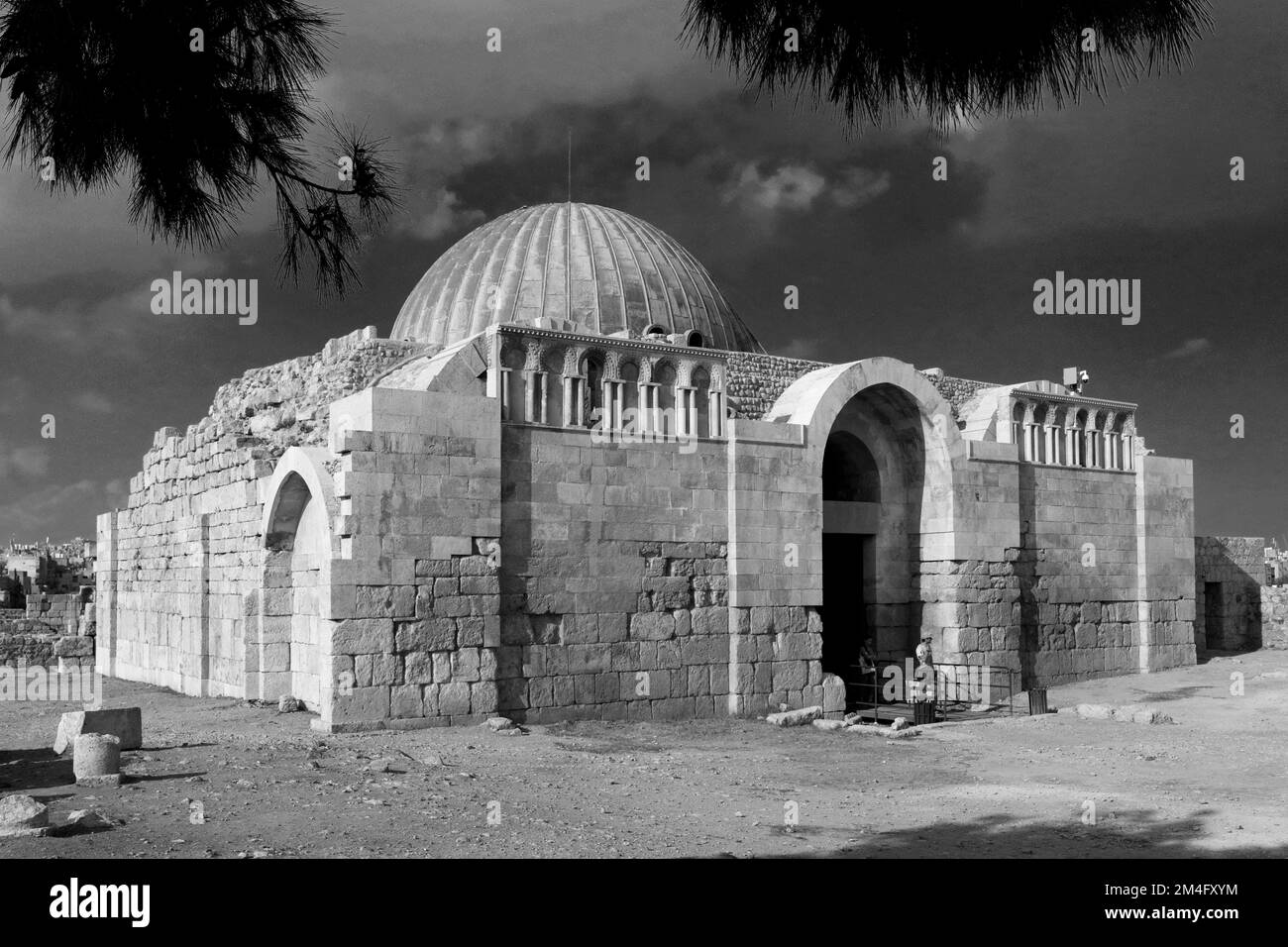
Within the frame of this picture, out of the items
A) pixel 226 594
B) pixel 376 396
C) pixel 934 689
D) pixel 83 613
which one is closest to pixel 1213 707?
pixel 934 689

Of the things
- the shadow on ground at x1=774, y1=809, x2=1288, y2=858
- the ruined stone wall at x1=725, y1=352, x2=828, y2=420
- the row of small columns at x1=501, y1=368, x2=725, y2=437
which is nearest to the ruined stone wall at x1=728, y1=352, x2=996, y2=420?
the ruined stone wall at x1=725, y1=352, x2=828, y2=420

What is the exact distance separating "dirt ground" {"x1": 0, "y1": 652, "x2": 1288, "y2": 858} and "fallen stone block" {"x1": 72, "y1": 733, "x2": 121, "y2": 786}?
6.1 inches

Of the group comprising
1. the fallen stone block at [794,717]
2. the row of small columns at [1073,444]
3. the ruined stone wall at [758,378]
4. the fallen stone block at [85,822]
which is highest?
the ruined stone wall at [758,378]

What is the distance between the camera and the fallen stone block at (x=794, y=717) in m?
14.3

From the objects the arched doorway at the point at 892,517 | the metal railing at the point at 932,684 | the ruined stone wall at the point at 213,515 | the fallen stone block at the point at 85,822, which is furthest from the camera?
the arched doorway at the point at 892,517

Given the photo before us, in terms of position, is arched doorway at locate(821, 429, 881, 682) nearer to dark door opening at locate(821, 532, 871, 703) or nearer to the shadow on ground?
dark door opening at locate(821, 532, 871, 703)

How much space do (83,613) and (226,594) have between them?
16.0m

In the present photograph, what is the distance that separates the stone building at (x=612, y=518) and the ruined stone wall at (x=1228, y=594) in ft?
13.0

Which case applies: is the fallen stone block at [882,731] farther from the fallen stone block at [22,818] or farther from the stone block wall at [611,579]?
the fallen stone block at [22,818]

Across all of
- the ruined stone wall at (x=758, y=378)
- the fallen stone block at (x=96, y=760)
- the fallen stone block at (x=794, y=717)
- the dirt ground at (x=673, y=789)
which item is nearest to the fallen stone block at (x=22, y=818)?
the dirt ground at (x=673, y=789)

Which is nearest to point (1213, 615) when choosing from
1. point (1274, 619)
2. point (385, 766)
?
point (1274, 619)
